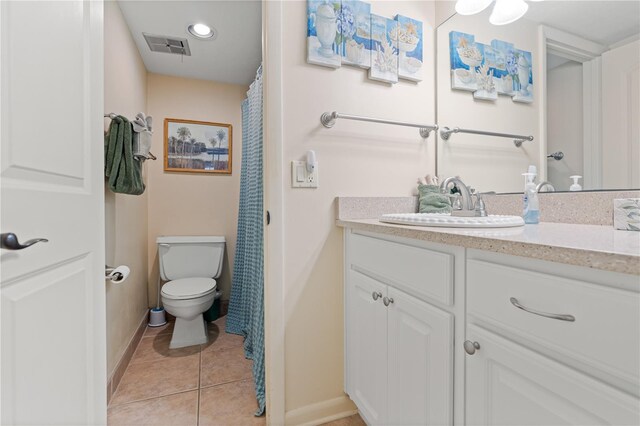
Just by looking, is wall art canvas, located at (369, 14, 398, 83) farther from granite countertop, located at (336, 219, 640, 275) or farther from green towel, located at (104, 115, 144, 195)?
green towel, located at (104, 115, 144, 195)

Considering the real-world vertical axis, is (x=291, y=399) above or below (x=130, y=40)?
below

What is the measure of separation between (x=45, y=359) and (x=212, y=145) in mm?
2232

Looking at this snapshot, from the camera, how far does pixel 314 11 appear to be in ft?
4.09

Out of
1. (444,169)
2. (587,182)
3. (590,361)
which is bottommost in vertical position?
(590,361)

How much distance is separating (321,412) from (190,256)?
167cm

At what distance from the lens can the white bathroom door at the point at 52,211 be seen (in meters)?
0.60

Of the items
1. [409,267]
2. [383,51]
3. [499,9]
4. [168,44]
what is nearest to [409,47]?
[383,51]

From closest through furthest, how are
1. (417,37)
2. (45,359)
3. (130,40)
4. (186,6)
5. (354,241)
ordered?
(45,359) < (354,241) < (417,37) < (186,6) < (130,40)

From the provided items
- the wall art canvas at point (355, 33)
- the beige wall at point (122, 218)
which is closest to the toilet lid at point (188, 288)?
the beige wall at point (122, 218)

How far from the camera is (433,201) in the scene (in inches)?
A: 53.3

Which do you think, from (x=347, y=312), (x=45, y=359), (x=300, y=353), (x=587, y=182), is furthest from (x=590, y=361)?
(x=45, y=359)

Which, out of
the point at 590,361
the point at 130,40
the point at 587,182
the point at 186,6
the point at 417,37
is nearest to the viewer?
the point at 590,361

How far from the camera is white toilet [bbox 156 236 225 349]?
1.98 meters

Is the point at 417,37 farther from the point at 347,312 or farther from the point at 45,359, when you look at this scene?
the point at 45,359
